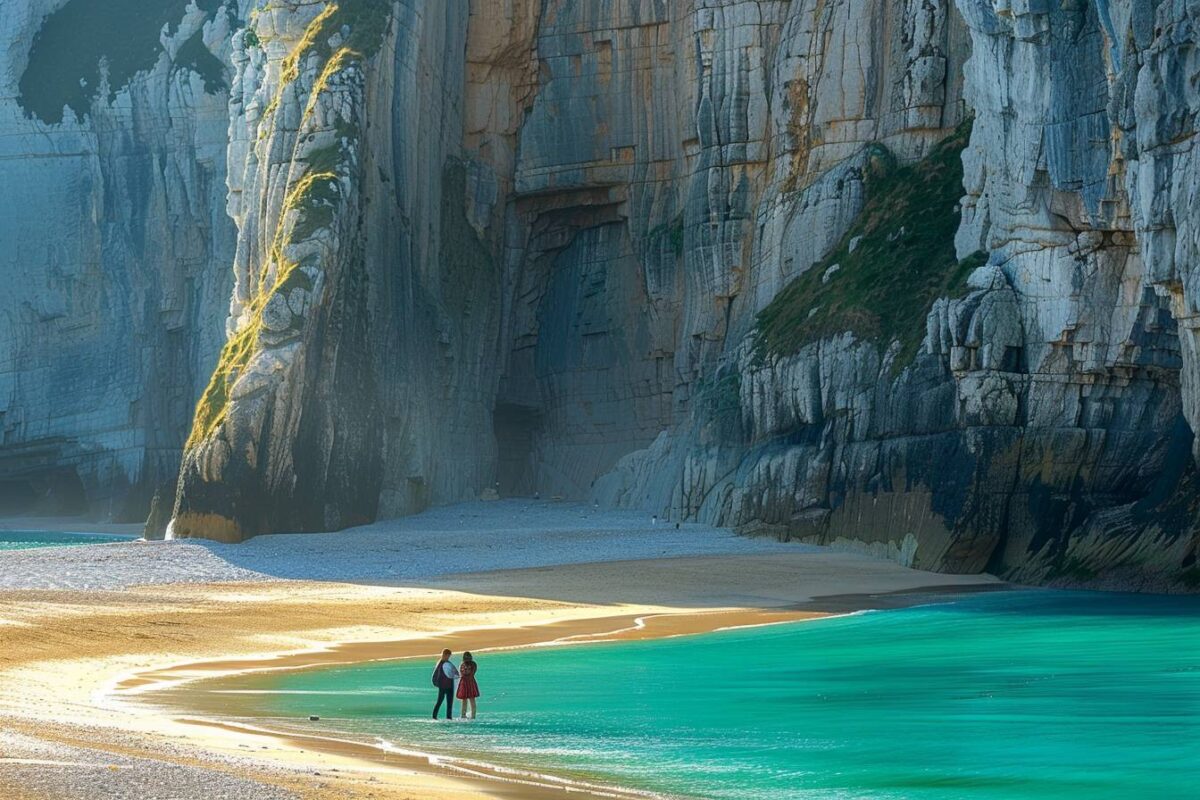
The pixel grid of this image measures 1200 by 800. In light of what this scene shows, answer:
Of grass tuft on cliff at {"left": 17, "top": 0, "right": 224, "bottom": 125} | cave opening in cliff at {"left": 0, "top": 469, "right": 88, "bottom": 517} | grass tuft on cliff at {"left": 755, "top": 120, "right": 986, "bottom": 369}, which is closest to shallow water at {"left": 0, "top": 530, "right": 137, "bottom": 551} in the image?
cave opening in cliff at {"left": 0, "top": 469, "right": 88, "bottom": 517}

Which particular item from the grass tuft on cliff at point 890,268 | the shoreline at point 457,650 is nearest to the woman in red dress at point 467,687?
the shoreline at point 457,650

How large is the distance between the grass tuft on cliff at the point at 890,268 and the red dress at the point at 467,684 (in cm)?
2414

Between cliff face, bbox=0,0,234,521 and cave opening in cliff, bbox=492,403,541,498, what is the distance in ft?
55.8

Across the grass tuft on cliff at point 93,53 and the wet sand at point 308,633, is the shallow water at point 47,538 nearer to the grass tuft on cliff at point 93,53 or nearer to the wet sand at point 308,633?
the grass tuft on cliff at point 93,53

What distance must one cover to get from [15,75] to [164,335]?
16.6m

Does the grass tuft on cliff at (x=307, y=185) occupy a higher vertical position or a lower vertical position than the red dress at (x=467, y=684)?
higher

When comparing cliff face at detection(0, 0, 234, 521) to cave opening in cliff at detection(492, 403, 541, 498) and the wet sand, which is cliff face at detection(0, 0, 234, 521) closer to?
cave opening in cliff at detection(492, 403, 541, 498)

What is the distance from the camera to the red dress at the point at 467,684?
22453 millimetres

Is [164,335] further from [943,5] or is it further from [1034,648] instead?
[1034,648]

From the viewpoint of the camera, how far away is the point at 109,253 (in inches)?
3423

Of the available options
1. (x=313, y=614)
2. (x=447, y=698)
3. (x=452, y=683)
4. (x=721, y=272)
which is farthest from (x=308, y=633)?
(x=721, y=272)

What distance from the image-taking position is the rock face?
40.4m

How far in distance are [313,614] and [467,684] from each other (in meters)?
13.7

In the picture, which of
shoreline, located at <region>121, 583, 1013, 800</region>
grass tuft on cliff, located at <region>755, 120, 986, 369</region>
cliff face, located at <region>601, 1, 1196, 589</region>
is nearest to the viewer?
shoreline, located at <region>121, 583, 1013, 800</region>
